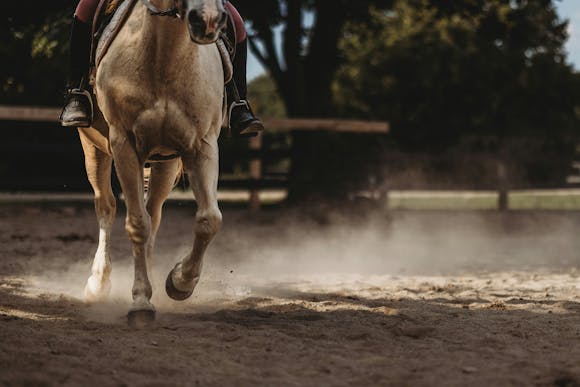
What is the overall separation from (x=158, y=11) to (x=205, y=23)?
0.75 metres

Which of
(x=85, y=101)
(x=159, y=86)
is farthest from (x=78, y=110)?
(x=159, y=86)

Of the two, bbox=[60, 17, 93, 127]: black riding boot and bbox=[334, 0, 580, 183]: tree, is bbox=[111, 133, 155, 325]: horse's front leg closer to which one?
bbox=[60, 17, 93, 127]: black riding boot

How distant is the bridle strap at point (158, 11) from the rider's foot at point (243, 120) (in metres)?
1.30

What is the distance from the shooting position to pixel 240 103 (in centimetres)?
588

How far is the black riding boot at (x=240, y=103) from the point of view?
5770 mm

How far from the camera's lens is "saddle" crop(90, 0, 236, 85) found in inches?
202

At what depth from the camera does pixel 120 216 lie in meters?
13.8

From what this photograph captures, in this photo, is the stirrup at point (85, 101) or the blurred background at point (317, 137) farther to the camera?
the blurred background at point (317, 137)

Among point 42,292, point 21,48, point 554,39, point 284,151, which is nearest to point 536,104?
point 554,39

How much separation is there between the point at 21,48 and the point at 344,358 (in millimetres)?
14976

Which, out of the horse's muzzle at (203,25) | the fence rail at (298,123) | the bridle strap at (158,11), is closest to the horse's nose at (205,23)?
the horse's muzzle at (203,25)

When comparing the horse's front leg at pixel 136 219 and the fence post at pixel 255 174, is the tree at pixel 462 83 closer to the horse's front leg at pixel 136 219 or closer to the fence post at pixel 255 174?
the fence post at pixel 255 174

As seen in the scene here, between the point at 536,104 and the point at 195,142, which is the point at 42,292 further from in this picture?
the point at 536,104

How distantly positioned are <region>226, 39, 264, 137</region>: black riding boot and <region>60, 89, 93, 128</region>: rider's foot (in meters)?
1.04
